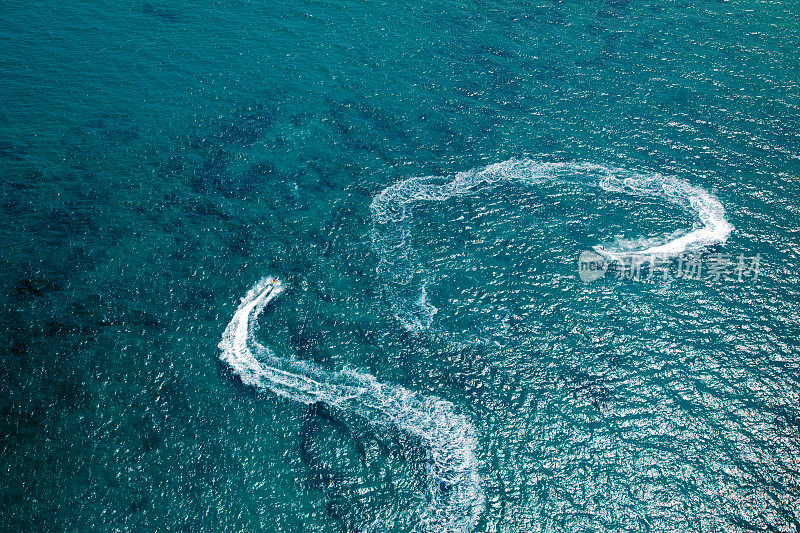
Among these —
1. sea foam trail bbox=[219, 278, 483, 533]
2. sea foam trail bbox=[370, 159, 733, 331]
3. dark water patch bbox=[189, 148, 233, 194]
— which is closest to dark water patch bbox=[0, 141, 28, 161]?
dark water patch bbox=[189, 148, 233, 194]

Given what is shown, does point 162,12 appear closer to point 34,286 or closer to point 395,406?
point 34,286

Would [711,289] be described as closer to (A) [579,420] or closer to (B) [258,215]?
(A) [579,420]

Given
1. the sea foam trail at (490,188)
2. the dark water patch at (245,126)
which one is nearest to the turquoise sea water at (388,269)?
the dark water patch at (245,126)

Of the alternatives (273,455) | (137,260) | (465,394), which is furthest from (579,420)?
(137,260)

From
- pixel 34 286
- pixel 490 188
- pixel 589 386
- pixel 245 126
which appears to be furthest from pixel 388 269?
pixel 34 286

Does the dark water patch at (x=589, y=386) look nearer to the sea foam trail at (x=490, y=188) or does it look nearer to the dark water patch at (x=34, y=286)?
the sea foam trail at (x=490, y=188)

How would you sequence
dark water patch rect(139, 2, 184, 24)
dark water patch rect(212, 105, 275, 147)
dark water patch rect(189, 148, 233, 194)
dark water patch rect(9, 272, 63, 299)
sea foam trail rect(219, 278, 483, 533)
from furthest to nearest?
dark water patch rect(139, 2, 184, 24) → dark water patch rect(212, 105, 275, 147) → dark water patch rect(189, 148, 233, 194) → dark water patch rect(9, 272, 63, 299) → sea foam trail rect(219, 278, 483, 533)

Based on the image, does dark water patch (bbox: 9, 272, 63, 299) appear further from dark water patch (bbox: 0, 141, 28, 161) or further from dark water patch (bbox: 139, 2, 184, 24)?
dark water patch (bbox: 139, 2, 184, 24)
